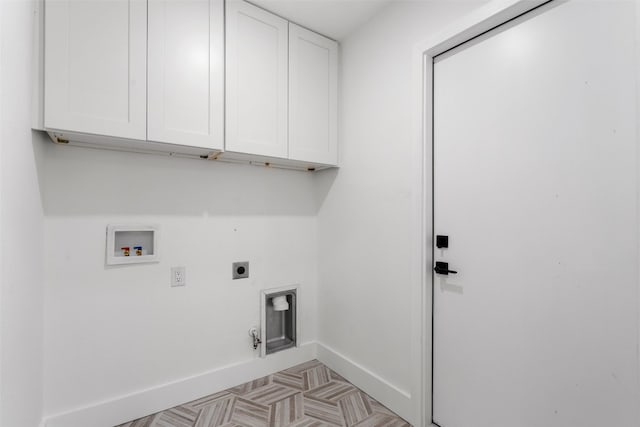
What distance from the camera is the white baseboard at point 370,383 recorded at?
1689mm

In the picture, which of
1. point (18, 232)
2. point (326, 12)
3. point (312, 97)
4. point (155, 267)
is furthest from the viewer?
point (312, 97)

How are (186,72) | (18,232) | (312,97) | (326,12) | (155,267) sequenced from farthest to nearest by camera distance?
(312,97) → (326,12) → (155,267) → (186,72) → (18,232)

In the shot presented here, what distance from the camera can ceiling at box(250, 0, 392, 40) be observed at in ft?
5.85

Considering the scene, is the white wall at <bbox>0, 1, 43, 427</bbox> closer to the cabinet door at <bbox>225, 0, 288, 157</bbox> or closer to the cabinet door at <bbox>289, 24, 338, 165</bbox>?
the cabinet door at <bbox>225, 0, 288, 157</bbox>

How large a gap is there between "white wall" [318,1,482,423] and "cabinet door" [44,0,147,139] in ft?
4.29

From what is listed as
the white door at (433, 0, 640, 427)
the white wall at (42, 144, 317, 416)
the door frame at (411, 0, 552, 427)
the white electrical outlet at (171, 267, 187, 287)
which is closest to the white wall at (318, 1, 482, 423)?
the door frame at (411, 0, 552, 427)

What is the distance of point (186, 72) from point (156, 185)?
69 centimetres

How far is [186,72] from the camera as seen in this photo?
158 centimetres

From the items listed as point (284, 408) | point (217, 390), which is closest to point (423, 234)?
point (284, 408)

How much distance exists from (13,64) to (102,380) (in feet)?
5.11

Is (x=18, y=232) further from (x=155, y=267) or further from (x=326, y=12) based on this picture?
(x=326, y=12)

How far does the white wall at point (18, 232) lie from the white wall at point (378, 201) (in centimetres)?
170

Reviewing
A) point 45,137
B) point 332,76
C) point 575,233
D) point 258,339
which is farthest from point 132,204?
point 575,233

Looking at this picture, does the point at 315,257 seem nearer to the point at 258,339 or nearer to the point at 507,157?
the point at 258,339
